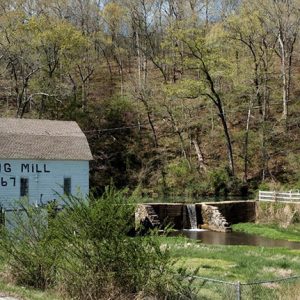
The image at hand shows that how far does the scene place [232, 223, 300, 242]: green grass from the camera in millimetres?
34312

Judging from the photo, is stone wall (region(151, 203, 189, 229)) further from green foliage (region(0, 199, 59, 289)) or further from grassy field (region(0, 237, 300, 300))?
green foliage (region(0, 199, 59, 289))

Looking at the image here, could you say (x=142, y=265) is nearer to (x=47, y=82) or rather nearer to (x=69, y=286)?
(x=69, y=286)

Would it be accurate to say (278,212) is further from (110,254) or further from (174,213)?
(110,254)

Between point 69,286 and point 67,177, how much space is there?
20.9 metres

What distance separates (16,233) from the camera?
14477 millimetres

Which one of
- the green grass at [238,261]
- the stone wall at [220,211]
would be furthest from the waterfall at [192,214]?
the green grass at [238,261]

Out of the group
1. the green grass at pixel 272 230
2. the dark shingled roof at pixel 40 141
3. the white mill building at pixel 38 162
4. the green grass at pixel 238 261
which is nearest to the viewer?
the green grass at pixel 238 261

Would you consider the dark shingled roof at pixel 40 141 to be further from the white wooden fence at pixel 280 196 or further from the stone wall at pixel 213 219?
the white wooden fence at pixel 280 196

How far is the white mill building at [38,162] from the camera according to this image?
3206cm

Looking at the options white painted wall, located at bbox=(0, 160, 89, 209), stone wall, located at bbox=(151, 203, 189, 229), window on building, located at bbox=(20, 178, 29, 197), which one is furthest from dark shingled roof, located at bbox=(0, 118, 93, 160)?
stone wall, located at bbox=(151, 203, 189, 229)

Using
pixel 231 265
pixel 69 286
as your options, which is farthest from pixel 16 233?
pixel 231 265

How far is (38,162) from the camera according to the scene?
32.7m

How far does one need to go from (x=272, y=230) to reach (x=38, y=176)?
49.8ft

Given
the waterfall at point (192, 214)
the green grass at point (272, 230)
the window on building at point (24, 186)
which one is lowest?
the green grass at point (272, 230)
